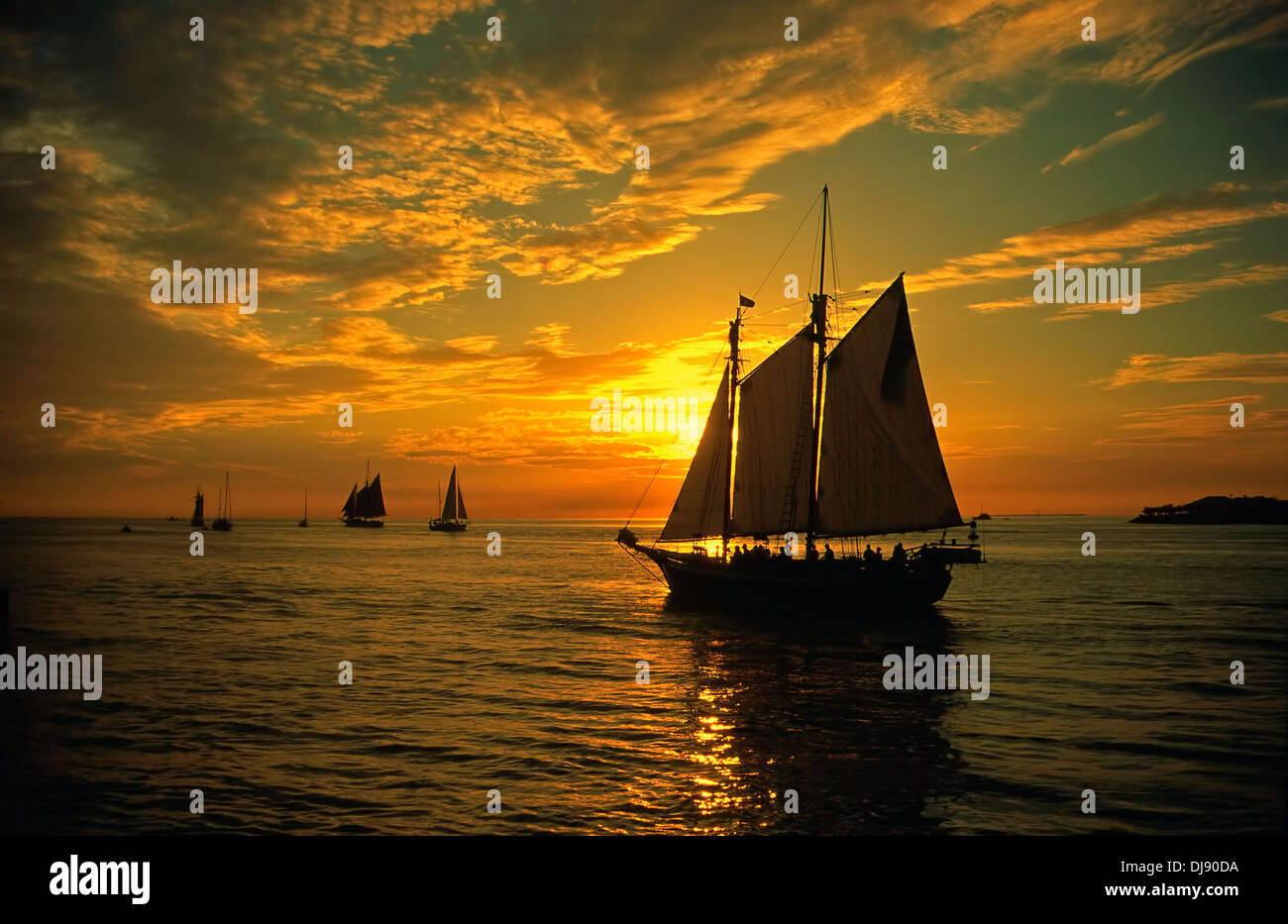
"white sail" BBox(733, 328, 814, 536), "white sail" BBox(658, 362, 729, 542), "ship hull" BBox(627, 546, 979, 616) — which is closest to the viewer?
"ship hull" BBox(627, 546, 979, 616)

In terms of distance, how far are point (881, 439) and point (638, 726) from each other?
32049 mm

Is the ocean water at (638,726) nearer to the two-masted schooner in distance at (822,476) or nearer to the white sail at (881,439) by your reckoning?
the two-masted schooner in distance at (822,476)

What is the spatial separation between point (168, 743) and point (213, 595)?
155 ft

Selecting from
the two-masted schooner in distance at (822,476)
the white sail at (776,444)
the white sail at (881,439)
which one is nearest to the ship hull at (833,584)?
the two-masted schooner in distance at (822,476)

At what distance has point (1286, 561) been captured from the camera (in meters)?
109

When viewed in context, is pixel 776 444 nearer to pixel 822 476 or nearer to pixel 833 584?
pixel 822 476

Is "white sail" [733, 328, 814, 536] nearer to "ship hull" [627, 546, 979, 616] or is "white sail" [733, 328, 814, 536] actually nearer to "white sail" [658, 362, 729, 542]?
"white sail" [658, 362, 729, 542]

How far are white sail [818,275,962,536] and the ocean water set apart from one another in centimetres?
668

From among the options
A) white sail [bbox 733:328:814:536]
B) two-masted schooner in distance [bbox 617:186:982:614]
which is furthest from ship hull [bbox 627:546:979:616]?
white sail [bbox 733:328:814:536]

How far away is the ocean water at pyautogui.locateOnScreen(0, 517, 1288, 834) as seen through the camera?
15914mm

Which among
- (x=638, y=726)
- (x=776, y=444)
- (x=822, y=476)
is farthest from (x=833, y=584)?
(x=638, y=726)

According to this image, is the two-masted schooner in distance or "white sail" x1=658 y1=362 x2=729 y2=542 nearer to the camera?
the two-masted schooner in distance

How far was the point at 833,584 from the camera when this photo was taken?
49.0 meters
